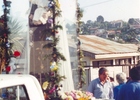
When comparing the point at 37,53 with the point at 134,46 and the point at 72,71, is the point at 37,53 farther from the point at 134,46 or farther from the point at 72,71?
→ the point at 134,46

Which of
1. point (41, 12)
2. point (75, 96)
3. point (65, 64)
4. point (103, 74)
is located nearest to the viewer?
point (75, 96)

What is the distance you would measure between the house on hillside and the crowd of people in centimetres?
376

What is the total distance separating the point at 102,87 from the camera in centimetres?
670

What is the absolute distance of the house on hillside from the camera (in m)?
11.3

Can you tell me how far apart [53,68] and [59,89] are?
1.51 ft

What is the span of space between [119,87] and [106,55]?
6278mm

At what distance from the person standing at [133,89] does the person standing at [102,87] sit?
150cm

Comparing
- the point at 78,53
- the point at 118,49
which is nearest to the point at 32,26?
the point at 78,53

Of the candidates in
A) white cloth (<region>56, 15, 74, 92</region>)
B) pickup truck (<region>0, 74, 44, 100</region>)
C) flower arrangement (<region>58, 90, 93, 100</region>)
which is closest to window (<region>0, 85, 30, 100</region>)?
pickup truck (<region>0, 74, 44, 100</region>)

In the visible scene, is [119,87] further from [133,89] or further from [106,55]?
[106,55]

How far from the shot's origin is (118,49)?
13789 millimetres

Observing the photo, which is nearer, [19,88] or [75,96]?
[19,88]

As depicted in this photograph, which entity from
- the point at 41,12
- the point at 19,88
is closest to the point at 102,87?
the point at 41,12

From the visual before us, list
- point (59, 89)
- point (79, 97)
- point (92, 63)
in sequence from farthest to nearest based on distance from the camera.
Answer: point (92, 63)
point (59, 89)
point (79, 97)
